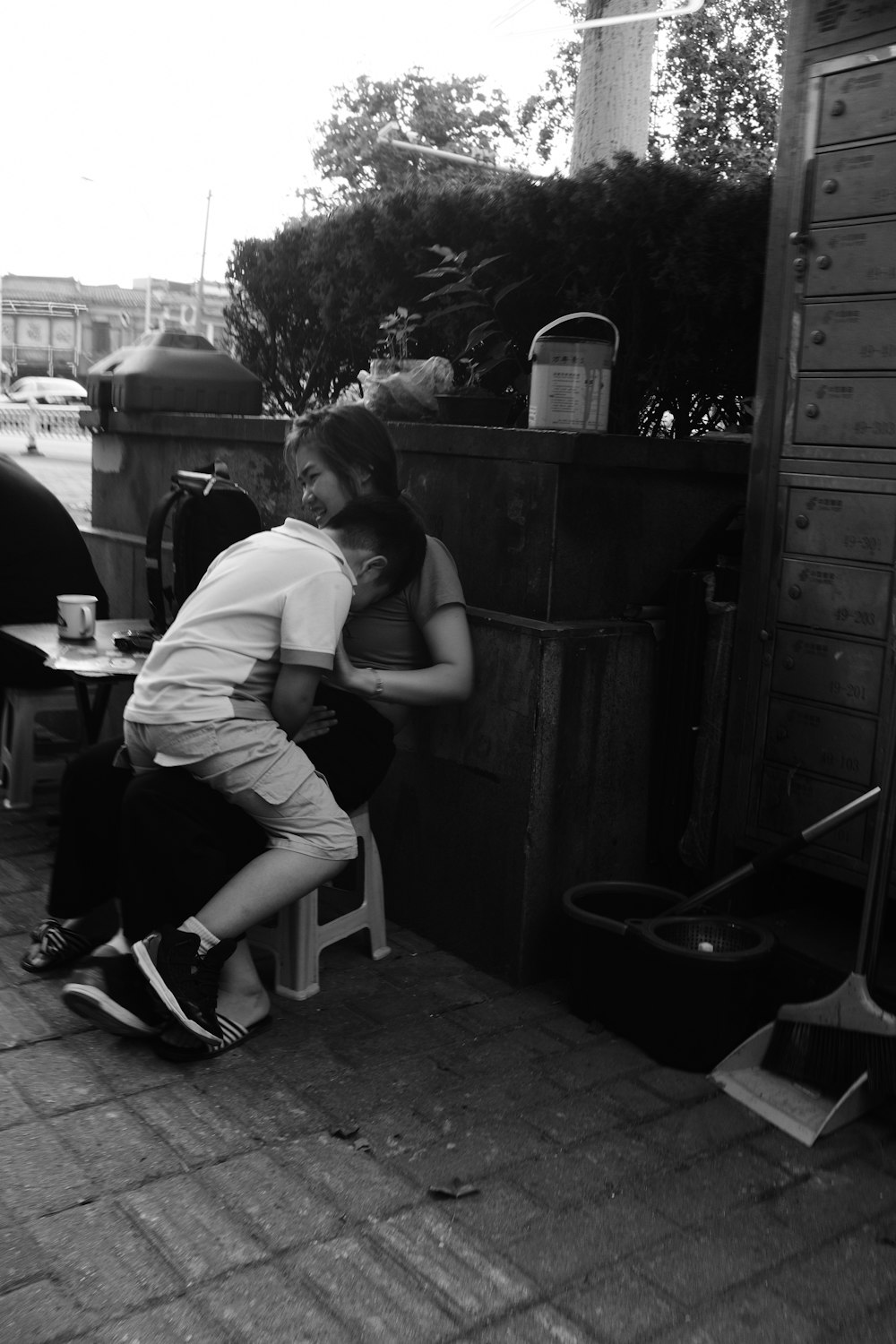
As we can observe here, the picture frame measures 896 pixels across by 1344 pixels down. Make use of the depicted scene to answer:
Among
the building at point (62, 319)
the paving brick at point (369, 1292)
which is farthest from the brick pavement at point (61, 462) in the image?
the building at point (62, 319)

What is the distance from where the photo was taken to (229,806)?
3.34m

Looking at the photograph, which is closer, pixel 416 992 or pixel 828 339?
pixel 828 339

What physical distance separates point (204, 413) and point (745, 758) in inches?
133

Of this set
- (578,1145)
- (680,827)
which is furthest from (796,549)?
(578,1145)

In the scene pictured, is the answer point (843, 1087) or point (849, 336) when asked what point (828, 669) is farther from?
point (843, 1087)

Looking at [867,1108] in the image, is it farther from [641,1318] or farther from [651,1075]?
[641,1318]

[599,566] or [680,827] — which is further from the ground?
Result: [599,566]

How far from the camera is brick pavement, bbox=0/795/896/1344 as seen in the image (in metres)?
2.27

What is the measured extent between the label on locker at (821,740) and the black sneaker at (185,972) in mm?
1637

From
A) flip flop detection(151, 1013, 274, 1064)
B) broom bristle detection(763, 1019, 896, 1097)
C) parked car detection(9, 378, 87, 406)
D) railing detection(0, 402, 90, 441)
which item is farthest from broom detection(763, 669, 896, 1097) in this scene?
parked car detection(9, 378, 87, 406)

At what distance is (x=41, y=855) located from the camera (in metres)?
4.68

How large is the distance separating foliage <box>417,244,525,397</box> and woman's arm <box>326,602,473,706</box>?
58.5 inches

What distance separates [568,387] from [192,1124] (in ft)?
7.65

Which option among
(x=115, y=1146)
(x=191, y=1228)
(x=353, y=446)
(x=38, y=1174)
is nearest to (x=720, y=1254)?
(x=191, y=1228)
